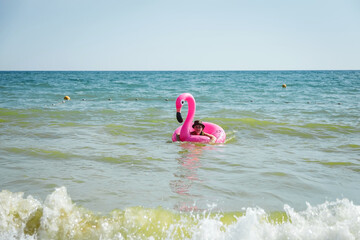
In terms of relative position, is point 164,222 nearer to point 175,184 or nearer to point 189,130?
point 175,184

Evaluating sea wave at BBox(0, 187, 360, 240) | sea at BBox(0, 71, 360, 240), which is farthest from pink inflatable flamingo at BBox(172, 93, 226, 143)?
sea wave at BBox(0, 187, 360, 240)

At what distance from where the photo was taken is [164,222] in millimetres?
3529

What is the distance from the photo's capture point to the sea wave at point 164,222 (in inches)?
128

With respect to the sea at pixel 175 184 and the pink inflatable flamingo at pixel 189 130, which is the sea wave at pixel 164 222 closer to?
the sea at pixel 175 184

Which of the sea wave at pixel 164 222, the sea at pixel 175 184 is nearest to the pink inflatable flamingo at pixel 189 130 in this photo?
the sea at pixel 175 184

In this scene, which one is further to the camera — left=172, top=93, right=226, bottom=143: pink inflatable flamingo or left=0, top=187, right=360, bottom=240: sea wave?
left=172, top=93, right=226, bottom=143: pink inflatable flamingo

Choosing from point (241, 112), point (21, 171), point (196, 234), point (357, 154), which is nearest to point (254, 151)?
point (357, 154)

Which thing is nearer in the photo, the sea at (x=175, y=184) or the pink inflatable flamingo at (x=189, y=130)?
the sea at (x=175, y=184)

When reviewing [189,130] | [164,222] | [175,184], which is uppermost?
[189,130]

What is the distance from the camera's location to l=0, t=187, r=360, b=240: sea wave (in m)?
3.26

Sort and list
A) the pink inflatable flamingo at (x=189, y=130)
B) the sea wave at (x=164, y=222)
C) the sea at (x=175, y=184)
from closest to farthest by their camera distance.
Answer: the sea wave at (x=164, y=222), the sea at (x=175, y=184), the pink inflatable flamingo at (x=189, y=130)

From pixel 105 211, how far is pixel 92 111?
9572mm

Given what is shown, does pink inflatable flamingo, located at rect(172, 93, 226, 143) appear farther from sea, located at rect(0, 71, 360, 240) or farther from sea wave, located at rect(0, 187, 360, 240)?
sea wave, located at rect(0, 187, 360, 240)

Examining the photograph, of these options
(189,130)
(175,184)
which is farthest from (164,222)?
(189,130)
